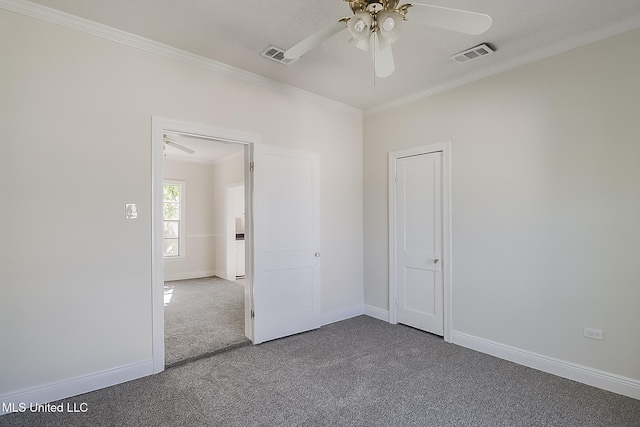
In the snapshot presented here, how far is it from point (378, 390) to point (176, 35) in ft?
11.1

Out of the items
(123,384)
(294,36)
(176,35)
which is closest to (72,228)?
(123,384)

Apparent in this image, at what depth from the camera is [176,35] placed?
2.77 m

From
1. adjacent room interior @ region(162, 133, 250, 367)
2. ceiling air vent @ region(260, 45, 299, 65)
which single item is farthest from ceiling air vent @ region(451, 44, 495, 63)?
adjacent room interior @ region(162, 133, 250, 367)

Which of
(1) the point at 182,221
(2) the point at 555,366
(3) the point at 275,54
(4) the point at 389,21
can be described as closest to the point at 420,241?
(2) the point at 555,366

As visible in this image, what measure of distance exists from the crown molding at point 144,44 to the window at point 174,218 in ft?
15.1

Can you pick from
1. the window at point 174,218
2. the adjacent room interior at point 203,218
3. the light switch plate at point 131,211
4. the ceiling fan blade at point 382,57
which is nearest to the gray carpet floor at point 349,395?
the light switch plate at point 131,211

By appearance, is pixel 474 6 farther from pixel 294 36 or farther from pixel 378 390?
pixel 378 390

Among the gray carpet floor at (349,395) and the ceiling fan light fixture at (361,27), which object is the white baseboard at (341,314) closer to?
the gray carpet floor at (349,395)

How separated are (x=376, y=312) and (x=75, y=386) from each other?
3.33m

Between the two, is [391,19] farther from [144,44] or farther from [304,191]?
[304,191]

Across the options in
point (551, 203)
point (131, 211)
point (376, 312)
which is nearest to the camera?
point (131, 211)

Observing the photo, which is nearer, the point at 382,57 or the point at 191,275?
the point at 382,57

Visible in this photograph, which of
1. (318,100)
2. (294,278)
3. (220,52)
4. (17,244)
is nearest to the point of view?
(17,244)

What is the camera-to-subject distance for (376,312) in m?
4.49
